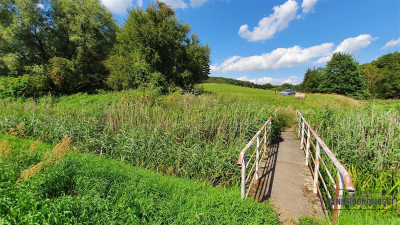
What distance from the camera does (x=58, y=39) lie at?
626 inches

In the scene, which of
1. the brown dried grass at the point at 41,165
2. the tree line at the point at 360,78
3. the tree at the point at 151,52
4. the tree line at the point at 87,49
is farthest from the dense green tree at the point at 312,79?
the brown dried grass at the point at 41,165

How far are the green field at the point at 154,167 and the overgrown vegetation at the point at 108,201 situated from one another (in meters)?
0.01

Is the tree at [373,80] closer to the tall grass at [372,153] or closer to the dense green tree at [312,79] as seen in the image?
the dense green tree at [312,79]

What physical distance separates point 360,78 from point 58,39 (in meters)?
47.6

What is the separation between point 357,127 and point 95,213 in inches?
220

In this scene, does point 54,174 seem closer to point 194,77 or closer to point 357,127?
point 357,127

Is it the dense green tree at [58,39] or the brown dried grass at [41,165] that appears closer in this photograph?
the brown dried grass at [41,165]

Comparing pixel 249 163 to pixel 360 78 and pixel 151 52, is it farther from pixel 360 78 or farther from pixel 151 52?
pixel 360 78

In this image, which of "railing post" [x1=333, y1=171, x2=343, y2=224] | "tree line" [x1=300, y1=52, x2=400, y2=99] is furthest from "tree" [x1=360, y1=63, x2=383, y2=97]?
"railing post" [x1=333, y1=171, x2=343, y2=224]

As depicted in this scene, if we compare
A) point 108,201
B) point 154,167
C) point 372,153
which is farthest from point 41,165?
point 372,153

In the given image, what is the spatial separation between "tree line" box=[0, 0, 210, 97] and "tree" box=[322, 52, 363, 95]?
31.9 meters

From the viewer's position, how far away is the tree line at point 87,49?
1265cm

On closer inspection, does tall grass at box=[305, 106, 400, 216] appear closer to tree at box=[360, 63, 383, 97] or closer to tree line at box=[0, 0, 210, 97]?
tree line at box=[0, 0, 210, 97]

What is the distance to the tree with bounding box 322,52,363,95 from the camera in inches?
1260
